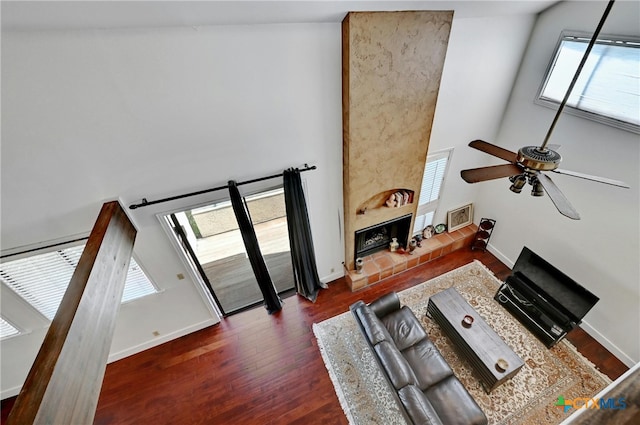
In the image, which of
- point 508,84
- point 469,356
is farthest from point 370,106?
point 469,356

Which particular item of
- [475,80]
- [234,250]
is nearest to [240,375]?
[234,250]

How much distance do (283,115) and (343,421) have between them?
3546 millimetres

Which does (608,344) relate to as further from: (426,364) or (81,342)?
(81,342)

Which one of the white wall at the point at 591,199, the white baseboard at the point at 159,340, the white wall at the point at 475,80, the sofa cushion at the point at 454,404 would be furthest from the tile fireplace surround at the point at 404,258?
the white baseboard at the point at 159,340

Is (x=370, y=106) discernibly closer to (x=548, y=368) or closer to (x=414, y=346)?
(x=414, y=346)

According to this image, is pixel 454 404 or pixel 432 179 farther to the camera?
pixel 432 179

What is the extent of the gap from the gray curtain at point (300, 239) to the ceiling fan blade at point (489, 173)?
186 cm

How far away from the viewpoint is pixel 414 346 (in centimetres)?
350

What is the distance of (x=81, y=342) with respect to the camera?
1839 mm

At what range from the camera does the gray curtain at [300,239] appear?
3.42m

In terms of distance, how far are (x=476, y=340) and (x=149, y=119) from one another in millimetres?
4385

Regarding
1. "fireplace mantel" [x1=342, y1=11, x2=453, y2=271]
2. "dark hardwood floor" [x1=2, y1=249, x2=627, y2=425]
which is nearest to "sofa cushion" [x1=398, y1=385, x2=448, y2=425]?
"dark hardwood floor" [x1=2, y1=249, x2=627, y2=425]

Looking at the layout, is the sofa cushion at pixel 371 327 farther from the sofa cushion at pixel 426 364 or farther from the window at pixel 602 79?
the window at pixel 602 79

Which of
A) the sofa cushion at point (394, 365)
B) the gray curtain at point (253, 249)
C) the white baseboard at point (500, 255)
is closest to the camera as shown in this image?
the sofa cushion at point (394, 365)
